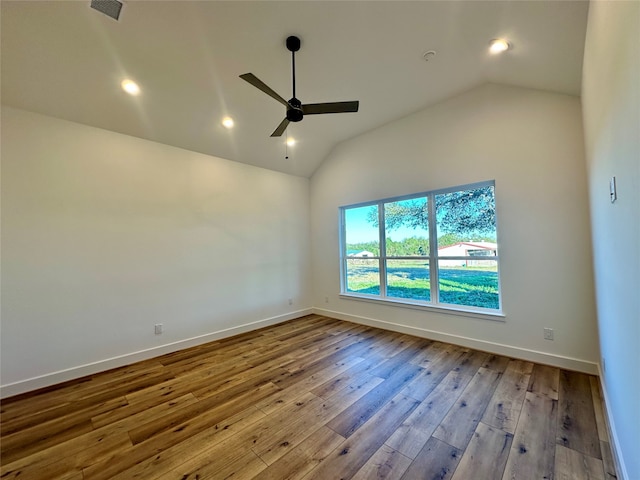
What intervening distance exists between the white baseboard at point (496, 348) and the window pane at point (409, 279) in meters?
0.48

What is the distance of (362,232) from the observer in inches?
186

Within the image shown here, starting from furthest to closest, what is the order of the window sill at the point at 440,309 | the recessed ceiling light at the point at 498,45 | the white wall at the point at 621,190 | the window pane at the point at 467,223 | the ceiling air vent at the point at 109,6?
the window pane at the point at 467,223
the window sill at the point at 440,309
the recessed ceiling light at the point at 498,45
the ceiling air vent at the point at 109,6
the white wall at the point at 621,190

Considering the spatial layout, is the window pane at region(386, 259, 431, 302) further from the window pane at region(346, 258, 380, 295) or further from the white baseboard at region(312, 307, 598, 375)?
the white baseboard at region(312, 307, 598, 375)

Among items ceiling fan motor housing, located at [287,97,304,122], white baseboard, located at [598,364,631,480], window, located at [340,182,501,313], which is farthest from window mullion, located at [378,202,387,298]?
white baseboard, located at [598,364,631,480]

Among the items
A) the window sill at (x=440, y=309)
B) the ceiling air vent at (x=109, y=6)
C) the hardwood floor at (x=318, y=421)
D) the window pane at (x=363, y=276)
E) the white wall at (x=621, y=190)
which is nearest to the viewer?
the white wall at (x=621, y=190)

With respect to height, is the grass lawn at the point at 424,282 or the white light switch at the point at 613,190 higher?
the white light switch at the point at 613,190

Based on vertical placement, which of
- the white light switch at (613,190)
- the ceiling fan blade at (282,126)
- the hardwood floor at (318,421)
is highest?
the ceiling fan blade at (282,126)

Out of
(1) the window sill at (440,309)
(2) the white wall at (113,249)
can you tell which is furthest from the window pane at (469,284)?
(2) the white wall at (113,249)

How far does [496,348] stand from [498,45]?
10.7 ft

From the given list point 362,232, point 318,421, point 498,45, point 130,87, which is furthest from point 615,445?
point 130,87

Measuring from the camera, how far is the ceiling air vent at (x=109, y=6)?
1.95m

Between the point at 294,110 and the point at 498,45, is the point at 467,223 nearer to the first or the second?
the point at 498,45

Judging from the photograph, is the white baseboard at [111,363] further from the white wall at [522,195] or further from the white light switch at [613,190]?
the white light switch at [613,190]

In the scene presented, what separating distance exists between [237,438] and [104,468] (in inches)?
31.9
